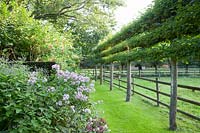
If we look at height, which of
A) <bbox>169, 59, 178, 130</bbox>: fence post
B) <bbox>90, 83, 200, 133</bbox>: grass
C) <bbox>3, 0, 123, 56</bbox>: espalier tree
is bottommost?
<bbox>90, 83, 200, 133</bbox>: grass

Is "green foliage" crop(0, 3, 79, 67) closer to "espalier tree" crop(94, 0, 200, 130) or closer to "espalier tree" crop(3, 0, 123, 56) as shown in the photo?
"espalier tree" crop(94, 0, 200, 130)

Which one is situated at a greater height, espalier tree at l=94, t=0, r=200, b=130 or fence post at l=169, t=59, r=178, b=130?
espalier tree at l=94, t=0, r=200, b=130

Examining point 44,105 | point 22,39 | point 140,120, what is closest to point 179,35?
point 140,120

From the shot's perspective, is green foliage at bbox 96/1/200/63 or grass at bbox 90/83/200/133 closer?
green foliage at bbox 96/1/200/63

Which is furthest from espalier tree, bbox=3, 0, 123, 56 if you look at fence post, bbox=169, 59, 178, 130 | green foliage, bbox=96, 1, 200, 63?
fence post, bbox=169, 59, 178, 130

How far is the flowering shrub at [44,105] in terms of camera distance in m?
2.92

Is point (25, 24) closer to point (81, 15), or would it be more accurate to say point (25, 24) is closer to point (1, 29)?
point (1, 29)

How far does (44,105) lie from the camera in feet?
10.4

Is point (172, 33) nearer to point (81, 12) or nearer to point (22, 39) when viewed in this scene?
point (22, 39)

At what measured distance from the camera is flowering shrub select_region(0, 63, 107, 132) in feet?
9.57

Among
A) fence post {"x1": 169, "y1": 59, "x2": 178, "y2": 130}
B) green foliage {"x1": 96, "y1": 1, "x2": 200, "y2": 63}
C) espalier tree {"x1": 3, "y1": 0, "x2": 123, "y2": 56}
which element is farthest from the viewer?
espalier tree {"x1": 3, "y1": 0, "x2": 123, "y2": 56}

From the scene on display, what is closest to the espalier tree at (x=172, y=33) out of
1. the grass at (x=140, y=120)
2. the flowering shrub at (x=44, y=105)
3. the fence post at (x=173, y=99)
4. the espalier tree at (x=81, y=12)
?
the fence post at (x=173, y=99)

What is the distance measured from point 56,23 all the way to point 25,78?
17.1 m

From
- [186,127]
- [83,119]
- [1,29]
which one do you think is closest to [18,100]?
[83,119]
